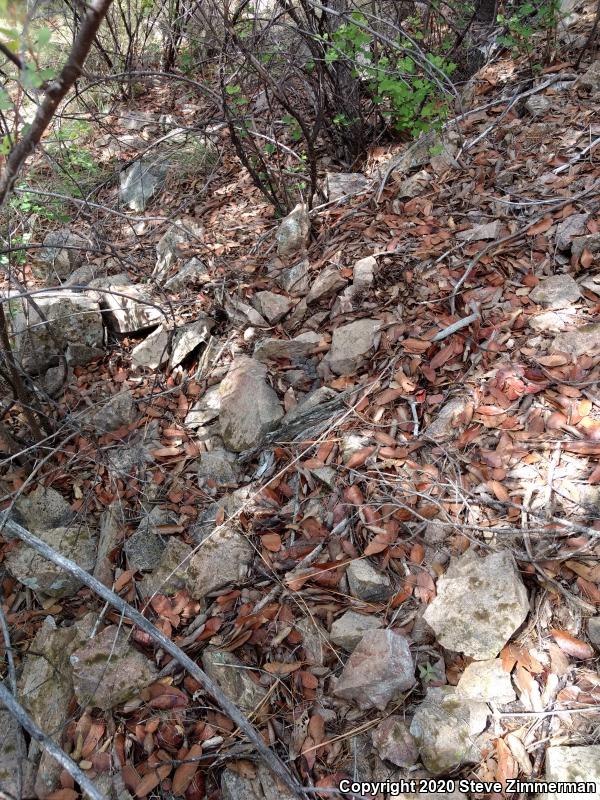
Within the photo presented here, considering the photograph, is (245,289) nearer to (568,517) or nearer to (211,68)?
(568,517)

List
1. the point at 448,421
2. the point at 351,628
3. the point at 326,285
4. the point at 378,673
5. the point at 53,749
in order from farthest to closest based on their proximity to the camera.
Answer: the point at 326,285 < the point at 448,421 < the point at 351,628 < the point at 378,673 < the point at 53,749

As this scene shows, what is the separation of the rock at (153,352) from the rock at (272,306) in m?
0.61

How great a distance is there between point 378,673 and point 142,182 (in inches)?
181

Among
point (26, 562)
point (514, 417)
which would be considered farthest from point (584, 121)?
point (26, 562)

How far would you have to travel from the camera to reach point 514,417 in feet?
7.88

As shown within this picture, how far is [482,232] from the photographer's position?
3133mm

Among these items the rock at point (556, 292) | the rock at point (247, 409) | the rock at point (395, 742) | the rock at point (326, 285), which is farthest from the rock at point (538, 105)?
the rock at point (395, 742)

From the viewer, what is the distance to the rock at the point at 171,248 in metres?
4.05

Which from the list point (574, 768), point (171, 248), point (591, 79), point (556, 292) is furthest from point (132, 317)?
point (591, 79)

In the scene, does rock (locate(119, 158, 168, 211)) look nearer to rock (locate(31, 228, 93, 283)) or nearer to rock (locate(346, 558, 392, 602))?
rock (locate(31, 228, 93, 283))

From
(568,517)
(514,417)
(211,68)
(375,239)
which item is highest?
(211,68)

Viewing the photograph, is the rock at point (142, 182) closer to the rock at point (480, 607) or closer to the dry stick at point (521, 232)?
the dry stick at point (521, 232)

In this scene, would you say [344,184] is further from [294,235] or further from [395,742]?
[395,742]

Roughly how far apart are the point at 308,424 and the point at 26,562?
4.76 feet
